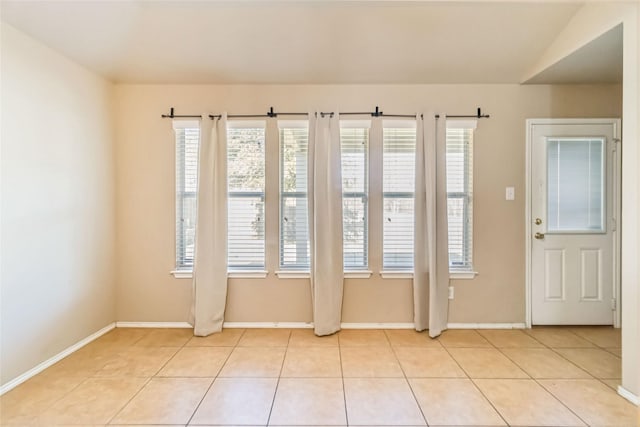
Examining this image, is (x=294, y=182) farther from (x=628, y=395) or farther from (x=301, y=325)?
(x=628, y=395)

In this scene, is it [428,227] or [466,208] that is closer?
[428,227]

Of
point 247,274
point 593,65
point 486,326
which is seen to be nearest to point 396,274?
point 486,326

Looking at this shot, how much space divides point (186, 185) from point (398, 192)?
2.17 m

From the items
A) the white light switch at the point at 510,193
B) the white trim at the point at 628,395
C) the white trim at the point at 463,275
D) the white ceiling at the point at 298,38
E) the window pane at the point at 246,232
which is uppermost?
the white ceiling at the point at 298,38

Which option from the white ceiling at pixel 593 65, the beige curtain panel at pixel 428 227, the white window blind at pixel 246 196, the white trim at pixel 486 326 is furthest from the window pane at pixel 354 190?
the white ceiling at pixel 593 65

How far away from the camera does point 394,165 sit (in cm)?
324

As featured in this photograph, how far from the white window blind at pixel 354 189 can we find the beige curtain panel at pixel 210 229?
119 centimetres

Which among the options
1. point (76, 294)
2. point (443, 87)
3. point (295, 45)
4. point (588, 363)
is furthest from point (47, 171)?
point (588, 363)

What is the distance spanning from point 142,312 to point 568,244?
14.3ft

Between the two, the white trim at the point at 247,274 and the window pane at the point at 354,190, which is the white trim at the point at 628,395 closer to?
the window pane at the point at 354,190

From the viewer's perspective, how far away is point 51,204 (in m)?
2.52

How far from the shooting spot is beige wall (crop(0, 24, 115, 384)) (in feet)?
7.18

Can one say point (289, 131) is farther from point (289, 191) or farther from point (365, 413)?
point (365, 413)

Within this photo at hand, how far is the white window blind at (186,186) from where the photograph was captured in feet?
10.7
